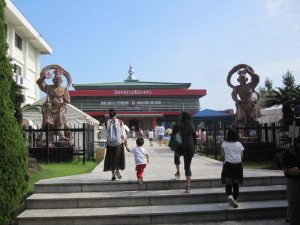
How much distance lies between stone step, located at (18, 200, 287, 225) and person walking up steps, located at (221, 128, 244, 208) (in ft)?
0.83

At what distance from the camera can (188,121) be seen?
6.01 metres

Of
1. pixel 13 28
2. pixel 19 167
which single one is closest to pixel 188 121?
pixel 19 167

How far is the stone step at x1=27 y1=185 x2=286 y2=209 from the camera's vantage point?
5.27m

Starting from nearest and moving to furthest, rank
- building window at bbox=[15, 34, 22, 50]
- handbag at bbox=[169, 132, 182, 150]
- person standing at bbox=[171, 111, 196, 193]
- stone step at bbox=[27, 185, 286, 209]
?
stone step at bbox=[27, 185, 286, 209]
person standing at bbox=[171, 111, 196, 193]
handbag at bbox=[169, 132, 182, 150]
building window at bbox=[15, 34, 22, 50]

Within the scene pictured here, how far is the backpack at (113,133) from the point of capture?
616 cm

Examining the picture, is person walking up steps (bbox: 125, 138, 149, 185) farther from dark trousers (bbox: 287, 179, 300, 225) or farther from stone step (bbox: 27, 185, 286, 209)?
dark trousers (bbox: 287, 179, 300, 225)

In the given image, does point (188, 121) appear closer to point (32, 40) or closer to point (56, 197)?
point (56, 197)

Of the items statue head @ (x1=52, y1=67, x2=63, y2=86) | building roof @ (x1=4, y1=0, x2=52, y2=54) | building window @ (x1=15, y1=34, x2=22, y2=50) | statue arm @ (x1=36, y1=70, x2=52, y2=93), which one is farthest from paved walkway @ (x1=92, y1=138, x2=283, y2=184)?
building window @ (x1=15, y1=34, x2=22, y2=50)

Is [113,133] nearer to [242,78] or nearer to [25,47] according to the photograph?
[242,78]

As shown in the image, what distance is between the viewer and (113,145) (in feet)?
20.3

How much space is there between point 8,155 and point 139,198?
2429 millimetres

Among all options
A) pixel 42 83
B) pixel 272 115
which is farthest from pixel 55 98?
Result: pixel 272 115

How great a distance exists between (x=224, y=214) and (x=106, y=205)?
85.5 inches

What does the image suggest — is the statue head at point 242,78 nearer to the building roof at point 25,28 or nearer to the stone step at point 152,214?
the stone step at point 152,214
